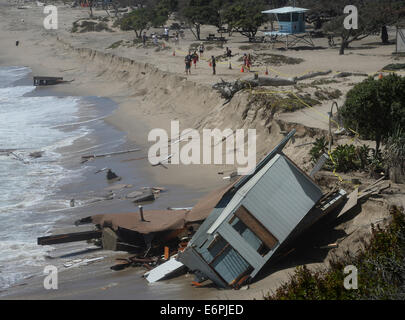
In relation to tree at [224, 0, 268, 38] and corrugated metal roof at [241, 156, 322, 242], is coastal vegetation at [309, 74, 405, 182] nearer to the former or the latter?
corrugated metal roof at [241, 156, 322, 242]

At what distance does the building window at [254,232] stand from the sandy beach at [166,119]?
0.64 metres

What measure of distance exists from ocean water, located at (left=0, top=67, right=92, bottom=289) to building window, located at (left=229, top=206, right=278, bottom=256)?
19.3ft

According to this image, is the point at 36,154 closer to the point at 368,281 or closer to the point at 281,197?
the point at 281,197

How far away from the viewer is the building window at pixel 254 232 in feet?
43.0

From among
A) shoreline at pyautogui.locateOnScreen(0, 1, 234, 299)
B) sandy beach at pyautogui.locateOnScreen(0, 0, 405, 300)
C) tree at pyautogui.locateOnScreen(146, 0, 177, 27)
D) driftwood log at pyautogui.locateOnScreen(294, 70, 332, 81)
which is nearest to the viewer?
sandy beach at pyautogui.locateOnScreen(0, 0, 405, 300)

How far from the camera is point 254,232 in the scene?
13.1 meters

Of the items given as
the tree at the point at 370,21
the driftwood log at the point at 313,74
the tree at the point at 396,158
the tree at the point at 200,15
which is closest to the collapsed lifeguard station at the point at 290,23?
the tree at the point at 370,21

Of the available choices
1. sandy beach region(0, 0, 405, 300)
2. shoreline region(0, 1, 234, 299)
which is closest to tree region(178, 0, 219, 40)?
sandy beach region(0, 0, 405, 300)

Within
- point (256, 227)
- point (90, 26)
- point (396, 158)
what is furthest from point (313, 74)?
point (90, 26)

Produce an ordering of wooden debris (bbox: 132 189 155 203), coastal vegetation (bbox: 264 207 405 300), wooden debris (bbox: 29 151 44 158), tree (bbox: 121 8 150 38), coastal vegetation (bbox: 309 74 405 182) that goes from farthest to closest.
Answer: tree (bbox: 121 8 150 38), wooden debris (bbox: 29 151 44 158), wooden debris (bbox: 132 189 155 203), coastal vegetation (bbox: 309 74 405 182), coastal vegetation (bbox: 264 207 405 300)

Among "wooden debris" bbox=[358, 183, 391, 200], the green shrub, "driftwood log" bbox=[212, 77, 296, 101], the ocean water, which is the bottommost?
the ocean water

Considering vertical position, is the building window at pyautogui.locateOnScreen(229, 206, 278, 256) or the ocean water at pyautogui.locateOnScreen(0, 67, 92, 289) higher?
the building window at pyautogui.locateOnScreen(229, 206, 278, 256)

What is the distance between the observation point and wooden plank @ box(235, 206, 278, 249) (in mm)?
13094
